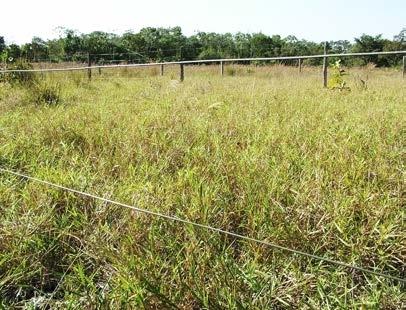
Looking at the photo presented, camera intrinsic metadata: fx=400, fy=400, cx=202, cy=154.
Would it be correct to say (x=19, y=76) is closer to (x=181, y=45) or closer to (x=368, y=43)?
(x=368, y=43)

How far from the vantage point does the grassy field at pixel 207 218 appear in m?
1.35

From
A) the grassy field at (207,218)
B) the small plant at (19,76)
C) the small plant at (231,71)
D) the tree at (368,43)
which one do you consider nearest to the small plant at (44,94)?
→ the small plant at (19,76)

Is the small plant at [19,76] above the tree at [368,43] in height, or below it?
below

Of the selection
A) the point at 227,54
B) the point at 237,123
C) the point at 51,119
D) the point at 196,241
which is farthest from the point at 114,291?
the point at 227,54

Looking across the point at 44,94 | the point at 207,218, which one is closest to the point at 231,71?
the point at 44,94

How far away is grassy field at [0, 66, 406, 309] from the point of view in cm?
135

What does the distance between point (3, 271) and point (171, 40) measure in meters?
67.6

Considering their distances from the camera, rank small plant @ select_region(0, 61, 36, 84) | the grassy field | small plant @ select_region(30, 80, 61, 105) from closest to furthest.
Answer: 1. the grassy field
2. small plant @ select_region(30, 80, 61, 105)
3. small plant @ select_region(0, 61, 36, 84)

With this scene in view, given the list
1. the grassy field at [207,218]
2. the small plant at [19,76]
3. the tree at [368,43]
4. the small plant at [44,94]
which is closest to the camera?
the grassy field at [207,218]

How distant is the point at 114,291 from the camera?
1.34 meters

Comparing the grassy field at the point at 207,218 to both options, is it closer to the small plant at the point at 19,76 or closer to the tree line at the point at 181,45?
the small plant at the point at 19,76

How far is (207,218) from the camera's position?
1796 mm

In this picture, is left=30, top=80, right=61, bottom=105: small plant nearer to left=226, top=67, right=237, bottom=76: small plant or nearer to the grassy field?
the grassy field

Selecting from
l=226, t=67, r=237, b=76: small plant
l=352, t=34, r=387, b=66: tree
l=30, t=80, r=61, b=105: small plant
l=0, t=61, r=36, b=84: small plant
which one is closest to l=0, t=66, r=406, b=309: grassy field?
l=30, t=80, r=61, b=105: small plant
